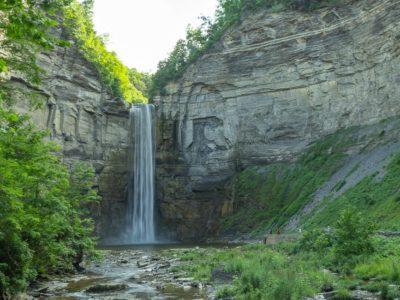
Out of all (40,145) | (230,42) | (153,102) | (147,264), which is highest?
(230,42)

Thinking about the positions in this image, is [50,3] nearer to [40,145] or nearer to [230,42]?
[40,145]

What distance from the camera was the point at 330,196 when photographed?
121ft

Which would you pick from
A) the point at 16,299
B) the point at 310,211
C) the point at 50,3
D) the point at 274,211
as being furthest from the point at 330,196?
the point at 50,3

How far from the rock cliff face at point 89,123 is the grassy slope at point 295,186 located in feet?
42.9

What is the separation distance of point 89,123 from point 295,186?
23.2 meters

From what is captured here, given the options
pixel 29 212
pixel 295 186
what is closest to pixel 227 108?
pixel 295 186

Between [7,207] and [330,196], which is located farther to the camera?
[330,196]

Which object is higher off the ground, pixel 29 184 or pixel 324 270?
pixel 29 184

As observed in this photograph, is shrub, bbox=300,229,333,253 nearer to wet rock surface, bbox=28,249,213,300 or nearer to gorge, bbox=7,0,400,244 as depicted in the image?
wet rock surface, bbox=28,249,213,300

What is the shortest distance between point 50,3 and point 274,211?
38775mm

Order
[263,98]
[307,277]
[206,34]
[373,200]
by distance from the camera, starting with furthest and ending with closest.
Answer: [206,34]
[263,98]
[373,200]
[307,277]

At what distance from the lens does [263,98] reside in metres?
51.8

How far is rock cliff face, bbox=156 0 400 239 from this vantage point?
45156mm

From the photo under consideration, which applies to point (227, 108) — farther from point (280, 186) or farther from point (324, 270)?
point (324, 270)
